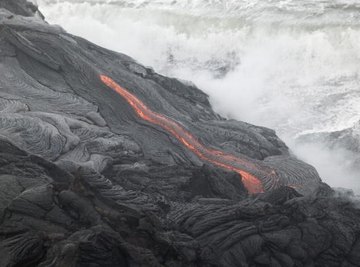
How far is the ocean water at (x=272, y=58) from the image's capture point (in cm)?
1476

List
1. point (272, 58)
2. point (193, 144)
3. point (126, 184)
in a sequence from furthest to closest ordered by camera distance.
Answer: point (272, 58) → point (193, 144) → point (126, 184)

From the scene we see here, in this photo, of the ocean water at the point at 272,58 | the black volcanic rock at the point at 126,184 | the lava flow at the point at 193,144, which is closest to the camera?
the black volcanic rock at the point at 126,184

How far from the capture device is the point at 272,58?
18.3 meters

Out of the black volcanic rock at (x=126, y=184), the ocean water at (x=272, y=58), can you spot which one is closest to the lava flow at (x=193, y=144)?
the black volcanic rock at (x=126, y=184)

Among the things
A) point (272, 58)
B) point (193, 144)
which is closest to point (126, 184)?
point (193, 144)

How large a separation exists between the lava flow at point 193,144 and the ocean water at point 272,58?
116 inches

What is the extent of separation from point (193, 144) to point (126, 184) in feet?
9.34

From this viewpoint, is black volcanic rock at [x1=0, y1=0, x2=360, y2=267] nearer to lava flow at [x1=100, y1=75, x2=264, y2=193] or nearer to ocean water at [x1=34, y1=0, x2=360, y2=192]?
lava flow at [x1=100, y1=75, x2=264, y2=193]

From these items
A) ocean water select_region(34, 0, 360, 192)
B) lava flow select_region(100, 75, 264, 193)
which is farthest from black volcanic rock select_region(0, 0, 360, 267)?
ocean water select_region(34, 0, 360, 192)

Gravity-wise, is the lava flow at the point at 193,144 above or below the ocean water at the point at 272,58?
below

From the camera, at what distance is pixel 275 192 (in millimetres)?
10078

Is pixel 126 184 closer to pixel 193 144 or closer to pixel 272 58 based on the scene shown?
pixel 193 144

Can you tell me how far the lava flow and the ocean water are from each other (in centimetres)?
294

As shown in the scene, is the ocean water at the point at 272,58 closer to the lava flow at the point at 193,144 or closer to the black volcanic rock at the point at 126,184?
the black volcanic rock at the point at 126,184
